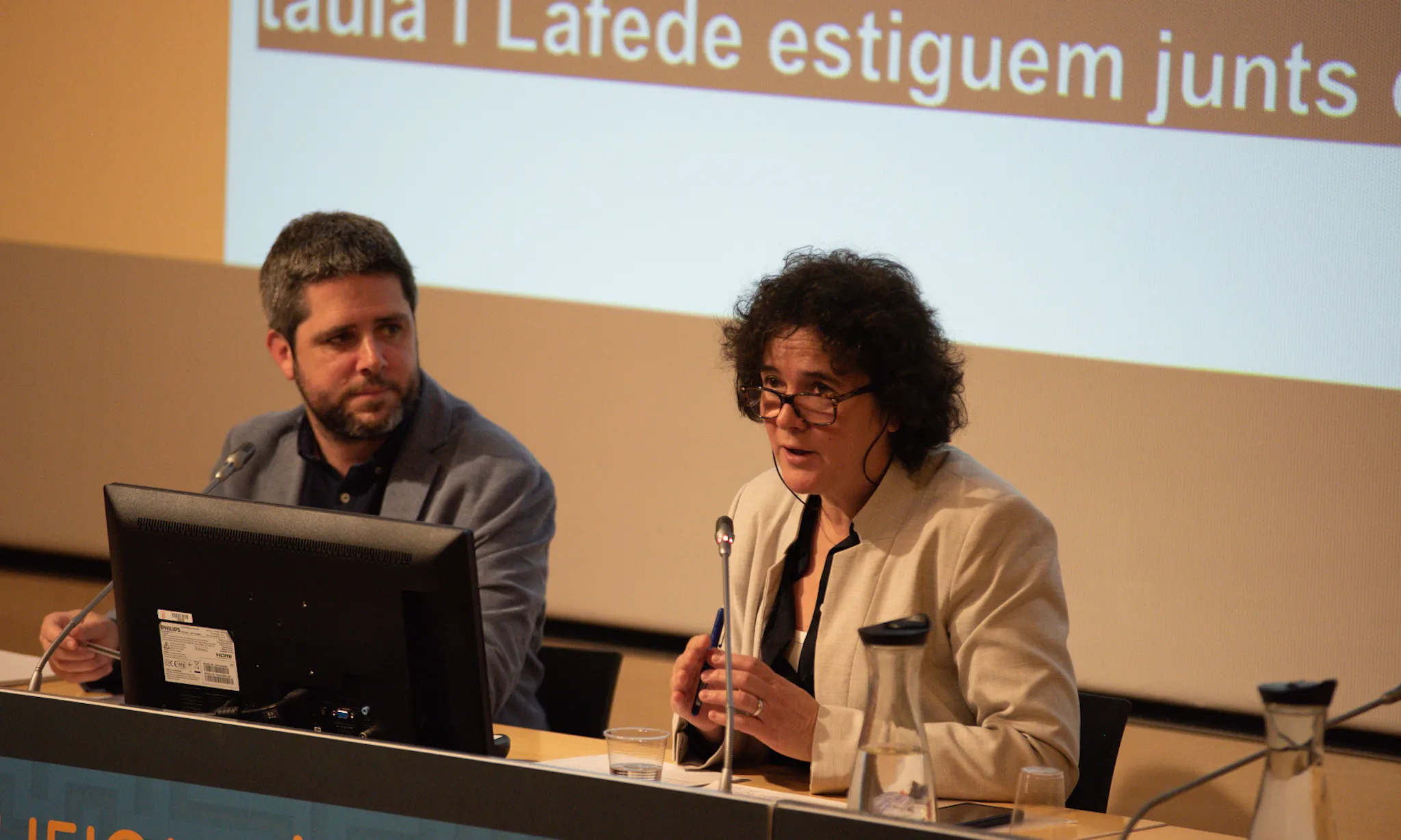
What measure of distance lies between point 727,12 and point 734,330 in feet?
3.91

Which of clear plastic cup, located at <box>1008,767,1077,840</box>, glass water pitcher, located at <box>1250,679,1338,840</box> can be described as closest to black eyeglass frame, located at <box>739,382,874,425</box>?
clear plastic cup, located at <box>1008,767,1077,840</box>

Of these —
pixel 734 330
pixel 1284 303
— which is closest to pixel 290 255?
pixel 734 330

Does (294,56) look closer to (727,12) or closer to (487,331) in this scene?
(487,331)

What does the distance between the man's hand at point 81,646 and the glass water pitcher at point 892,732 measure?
1357mm

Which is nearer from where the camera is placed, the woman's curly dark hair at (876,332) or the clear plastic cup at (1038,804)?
the clear plastic cup at (1038,804)

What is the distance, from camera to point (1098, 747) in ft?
6.93

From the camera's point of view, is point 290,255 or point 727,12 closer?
point 290,255

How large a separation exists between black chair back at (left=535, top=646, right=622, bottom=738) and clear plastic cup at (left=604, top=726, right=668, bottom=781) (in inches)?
29.5

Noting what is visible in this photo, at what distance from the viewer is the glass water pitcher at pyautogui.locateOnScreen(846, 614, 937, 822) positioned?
1.36 metres

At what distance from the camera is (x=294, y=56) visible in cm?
358

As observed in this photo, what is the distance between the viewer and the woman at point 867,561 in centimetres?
188

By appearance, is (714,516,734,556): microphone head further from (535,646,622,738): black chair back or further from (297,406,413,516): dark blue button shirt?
(297,406,413,516): dark blue button shirt

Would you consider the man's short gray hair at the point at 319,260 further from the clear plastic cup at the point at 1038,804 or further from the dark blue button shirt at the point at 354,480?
the clear plastic cup at the point at 1038,804

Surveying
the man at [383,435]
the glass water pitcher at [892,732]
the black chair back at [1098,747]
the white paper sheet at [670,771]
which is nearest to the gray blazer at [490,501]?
the man at [383,435]
